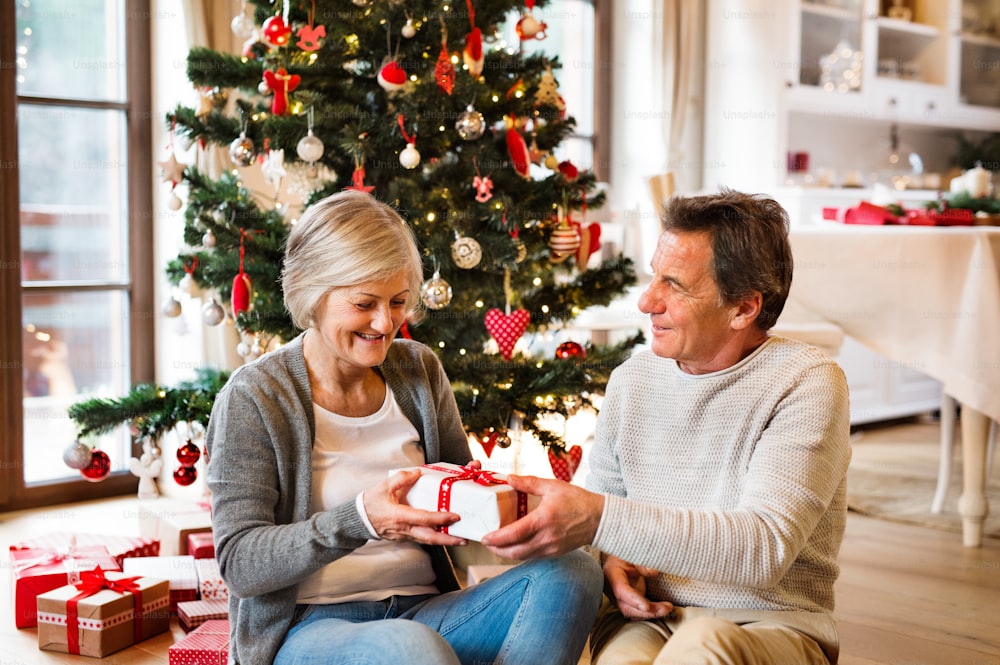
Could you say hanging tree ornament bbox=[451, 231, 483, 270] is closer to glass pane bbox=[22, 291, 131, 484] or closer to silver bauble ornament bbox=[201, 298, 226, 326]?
silver bauble ornament bbox=[201, 298, 226, 326]

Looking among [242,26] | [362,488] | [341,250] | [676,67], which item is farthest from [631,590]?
[676,67]

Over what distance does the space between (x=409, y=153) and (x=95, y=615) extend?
4.08ft

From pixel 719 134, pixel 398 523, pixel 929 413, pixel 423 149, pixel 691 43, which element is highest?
pixel 691 43

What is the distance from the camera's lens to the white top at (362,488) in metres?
1.55

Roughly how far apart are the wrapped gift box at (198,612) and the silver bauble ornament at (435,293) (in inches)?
34.1

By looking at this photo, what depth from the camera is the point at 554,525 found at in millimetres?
1315

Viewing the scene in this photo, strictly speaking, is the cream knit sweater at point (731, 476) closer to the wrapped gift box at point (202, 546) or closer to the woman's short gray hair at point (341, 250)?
the woman's short gray hair at point (341, 250)

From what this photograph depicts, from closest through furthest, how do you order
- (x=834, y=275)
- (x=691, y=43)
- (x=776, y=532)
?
(x=776, y=532), (x=834, y=275), (x=691, y=43)

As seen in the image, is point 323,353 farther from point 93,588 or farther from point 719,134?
point 719,134

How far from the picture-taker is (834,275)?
10.9ft

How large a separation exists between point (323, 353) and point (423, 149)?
1.01 m

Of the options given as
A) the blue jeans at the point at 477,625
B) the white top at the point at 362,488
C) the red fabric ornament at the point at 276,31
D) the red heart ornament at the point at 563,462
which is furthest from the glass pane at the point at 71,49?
the blue jeans at the point at 477,625

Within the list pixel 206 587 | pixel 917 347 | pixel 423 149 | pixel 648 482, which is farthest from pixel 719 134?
pixel 648 482

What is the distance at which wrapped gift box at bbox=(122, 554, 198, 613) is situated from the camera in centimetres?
257
